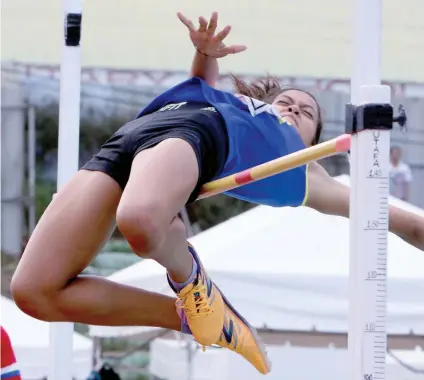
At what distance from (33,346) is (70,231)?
104 inches

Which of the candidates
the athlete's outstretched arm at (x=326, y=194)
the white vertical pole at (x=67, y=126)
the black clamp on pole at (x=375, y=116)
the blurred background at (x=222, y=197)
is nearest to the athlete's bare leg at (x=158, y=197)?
the athlete's outstretched arm at (x=326, y=194)

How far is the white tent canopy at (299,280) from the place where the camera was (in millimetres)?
5055

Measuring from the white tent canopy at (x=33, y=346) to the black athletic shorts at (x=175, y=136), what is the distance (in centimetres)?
258

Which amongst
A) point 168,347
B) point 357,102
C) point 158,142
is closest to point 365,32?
point 357,102

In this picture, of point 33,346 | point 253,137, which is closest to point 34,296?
point 253,137

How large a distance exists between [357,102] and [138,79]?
4.63m

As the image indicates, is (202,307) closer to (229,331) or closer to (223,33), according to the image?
(229,331)

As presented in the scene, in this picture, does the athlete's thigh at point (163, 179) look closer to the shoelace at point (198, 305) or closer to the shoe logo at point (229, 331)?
the shoelace at point (198, 305)

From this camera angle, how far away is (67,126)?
3885mm

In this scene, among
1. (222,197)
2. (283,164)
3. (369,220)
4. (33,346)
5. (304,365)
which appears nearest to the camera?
(369,220)

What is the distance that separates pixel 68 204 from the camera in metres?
3.04

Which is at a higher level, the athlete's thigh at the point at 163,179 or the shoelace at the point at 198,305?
the athlete's thigh at the point at 163,179

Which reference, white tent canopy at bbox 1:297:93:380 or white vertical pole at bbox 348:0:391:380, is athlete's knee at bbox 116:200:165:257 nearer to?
white vertical pole at bbox 348:0:391:380

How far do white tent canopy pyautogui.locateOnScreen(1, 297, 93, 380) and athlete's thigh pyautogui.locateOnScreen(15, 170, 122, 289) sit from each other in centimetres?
249
